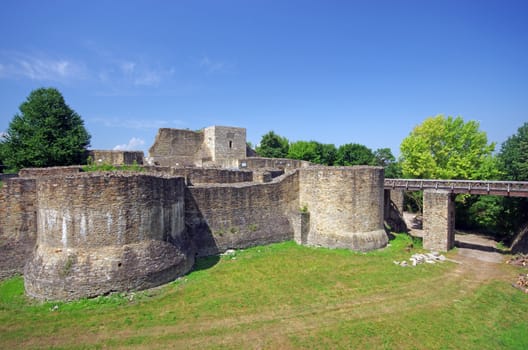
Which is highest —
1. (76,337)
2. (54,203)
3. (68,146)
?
(68,146)

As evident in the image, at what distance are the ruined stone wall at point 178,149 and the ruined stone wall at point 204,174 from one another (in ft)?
26.1

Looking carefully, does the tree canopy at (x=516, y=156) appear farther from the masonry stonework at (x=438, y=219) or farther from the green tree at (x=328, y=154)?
the green tree at (x=328, y=154)

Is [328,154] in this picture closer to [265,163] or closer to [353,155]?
[353,155]

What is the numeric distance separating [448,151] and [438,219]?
10897 millimetres

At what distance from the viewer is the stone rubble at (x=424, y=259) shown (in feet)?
43.3

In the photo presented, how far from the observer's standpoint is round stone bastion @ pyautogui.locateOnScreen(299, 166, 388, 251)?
1500cm

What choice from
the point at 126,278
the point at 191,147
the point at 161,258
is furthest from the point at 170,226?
the point at 191,147

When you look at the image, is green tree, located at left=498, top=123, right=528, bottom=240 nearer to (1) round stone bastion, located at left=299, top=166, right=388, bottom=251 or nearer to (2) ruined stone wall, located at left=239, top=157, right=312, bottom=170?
(1) round stone bastion, located at left=299, top=166, right=388, bottom=251

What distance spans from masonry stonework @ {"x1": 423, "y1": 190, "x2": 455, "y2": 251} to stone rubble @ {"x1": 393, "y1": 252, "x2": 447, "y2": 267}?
0.87 meters

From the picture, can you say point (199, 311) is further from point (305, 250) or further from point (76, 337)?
point (305, 250)

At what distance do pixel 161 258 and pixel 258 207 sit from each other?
233 inches

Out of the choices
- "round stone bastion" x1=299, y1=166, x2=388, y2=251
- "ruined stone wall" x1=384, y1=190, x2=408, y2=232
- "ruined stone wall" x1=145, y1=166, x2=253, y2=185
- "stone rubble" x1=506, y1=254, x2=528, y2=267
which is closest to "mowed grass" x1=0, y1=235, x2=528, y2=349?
"round stone bastion" x1=299, y1=166, x2=388, y2=251

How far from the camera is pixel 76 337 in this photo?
753cm

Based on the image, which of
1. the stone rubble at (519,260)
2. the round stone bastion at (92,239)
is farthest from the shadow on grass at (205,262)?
the stone rubble at (519,260)
